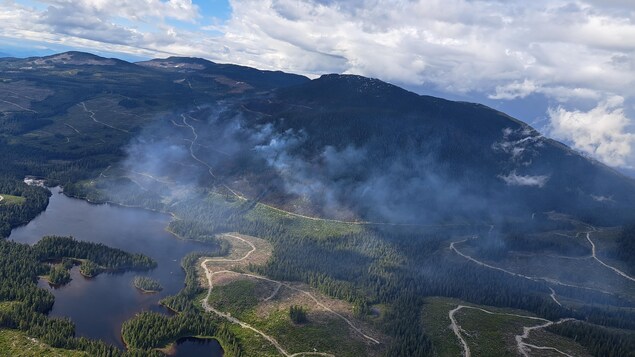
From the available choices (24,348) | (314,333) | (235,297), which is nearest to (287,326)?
(314,333)

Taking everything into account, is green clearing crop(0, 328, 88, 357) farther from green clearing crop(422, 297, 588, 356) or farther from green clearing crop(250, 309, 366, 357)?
green clearing crop(422, 297, 588, 356)

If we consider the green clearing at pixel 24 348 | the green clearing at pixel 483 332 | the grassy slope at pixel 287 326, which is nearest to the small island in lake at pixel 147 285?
the grassy slope at pixel 287 326

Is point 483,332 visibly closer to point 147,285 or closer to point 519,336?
point 519,336

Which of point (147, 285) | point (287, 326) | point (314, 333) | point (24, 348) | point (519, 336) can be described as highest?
point (519, 336)

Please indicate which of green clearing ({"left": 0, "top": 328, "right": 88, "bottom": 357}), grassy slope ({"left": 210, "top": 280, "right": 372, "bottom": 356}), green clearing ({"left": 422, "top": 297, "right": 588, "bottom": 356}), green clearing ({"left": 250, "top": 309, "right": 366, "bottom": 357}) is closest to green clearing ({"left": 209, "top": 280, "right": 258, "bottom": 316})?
grassy slope ({"left": 210, "top": 280, "right": 372, "bottom": 356})

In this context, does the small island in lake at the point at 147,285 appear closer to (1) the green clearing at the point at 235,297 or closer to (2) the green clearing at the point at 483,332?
(1) the green clearing at the point at 235,297

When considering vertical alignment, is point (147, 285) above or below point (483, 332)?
below

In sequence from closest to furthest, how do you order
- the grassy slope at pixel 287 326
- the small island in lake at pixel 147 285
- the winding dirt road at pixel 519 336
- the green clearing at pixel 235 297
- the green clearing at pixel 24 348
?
the green clearing at pixel 24 348 → the grassy slope at pixel 287 326 → the winding dirt road at pixel 519 336 → the green clearing at pixel 235 297 → the small island in lake at pixel 147 285
